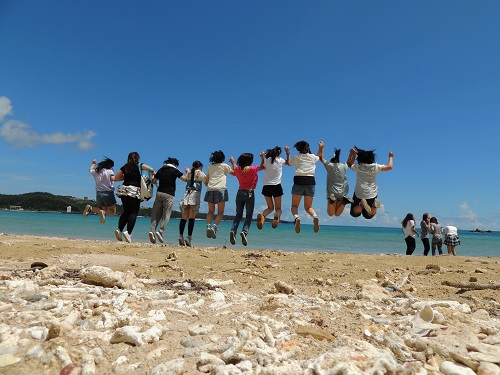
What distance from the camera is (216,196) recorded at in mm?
9297

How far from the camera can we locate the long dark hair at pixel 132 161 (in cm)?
887

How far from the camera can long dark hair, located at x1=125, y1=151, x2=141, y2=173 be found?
8867mm

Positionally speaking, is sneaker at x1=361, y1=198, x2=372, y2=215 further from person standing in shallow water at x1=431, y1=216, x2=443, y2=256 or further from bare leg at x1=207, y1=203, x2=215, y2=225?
person standing in shallow water at x1=431, y1=216, x2=443, y2=256

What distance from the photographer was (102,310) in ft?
9.17

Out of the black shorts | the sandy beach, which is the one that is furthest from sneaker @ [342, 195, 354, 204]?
the sandy beach

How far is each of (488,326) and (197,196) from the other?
783 centimetres

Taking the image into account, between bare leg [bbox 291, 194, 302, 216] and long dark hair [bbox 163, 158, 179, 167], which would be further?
long dark hair [bbox 163, 158, 179, 167]

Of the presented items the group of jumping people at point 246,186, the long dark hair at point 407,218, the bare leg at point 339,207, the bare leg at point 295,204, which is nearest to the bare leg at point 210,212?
the group of jumping people at point 246,186

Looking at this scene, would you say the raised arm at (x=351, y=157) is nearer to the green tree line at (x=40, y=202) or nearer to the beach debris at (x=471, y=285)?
the beach debris at (x=471, y=285)

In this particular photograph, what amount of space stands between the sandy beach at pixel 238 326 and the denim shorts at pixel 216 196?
189 inches

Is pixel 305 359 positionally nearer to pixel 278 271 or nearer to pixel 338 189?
pixel 278 271

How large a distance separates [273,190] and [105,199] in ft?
15.6

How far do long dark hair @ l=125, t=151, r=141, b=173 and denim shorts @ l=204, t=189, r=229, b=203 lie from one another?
198 centimetres

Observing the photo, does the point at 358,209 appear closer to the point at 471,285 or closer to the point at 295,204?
the point at 295,204
